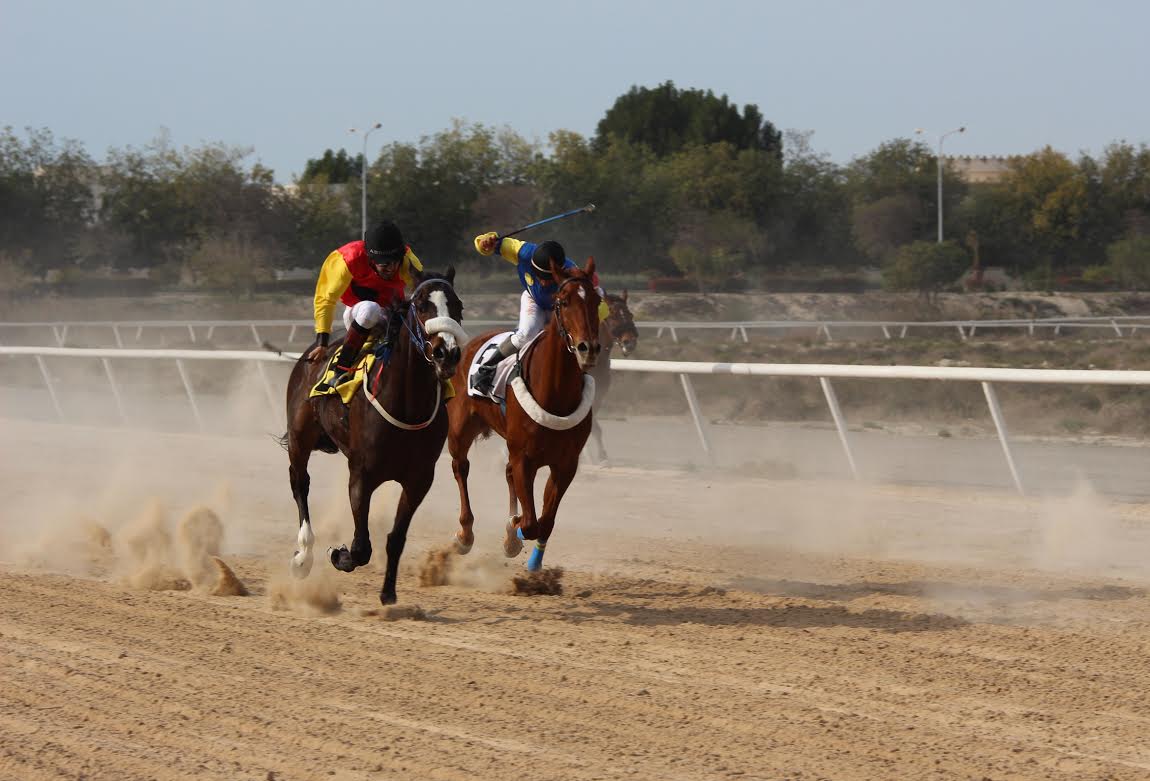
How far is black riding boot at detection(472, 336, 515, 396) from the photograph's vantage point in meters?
8.45

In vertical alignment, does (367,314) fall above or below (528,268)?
below

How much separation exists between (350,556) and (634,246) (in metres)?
40.7

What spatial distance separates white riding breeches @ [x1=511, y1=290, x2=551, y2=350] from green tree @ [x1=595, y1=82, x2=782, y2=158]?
63604mm

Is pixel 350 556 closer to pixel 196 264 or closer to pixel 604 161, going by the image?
pixel 196 264

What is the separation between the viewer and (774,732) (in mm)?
4789

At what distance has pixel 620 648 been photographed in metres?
6.22

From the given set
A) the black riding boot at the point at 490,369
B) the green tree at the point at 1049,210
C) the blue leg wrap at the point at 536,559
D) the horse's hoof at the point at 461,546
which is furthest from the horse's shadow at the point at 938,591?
the green tree at the point at 1049,210

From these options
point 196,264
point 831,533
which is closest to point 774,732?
point 831,533

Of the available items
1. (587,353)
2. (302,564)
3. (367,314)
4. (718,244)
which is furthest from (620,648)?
(718,244)

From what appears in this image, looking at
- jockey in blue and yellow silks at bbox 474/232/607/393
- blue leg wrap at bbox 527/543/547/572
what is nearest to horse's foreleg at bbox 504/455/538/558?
blue leg wrap at bbox 527/543/547/572

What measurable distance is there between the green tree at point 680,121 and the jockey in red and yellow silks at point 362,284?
64303 millimetres

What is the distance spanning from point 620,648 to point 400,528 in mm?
1694

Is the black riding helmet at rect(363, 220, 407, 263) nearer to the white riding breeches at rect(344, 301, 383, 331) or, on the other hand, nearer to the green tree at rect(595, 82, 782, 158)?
the white riding breeches at rect(344, 301, 383, 331)

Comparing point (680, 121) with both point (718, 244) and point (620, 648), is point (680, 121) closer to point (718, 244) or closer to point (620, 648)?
point (718, 244)
